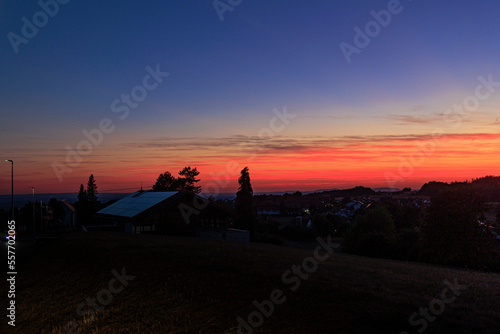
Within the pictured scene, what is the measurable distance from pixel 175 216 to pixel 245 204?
25.4 metres

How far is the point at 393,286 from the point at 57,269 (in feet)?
58.3

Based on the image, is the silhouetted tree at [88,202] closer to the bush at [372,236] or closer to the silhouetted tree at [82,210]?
the silhouetted tree at [82,210]

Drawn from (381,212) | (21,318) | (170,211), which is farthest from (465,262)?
(21,318)

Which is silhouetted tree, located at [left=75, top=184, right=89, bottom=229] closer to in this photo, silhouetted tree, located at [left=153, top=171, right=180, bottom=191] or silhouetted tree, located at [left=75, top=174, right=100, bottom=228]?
silhouetted tree, located at [left=75, top=174, right=100, bottom=228]

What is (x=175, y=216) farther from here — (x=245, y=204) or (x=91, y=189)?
(x=91, y=189)

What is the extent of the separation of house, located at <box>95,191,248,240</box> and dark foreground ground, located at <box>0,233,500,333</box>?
18255 mm

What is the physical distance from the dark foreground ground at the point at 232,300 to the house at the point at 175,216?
719 inches

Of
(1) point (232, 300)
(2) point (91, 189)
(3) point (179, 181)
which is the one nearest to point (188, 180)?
(3) point (179, 181)

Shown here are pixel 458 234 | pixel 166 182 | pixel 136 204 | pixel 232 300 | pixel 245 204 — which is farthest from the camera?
pixel 166 182

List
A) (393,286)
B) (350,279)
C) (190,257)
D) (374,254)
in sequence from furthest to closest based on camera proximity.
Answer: (374,254)
(190,257)
(350,279)
(393,286)

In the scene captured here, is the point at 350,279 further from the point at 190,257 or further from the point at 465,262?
the point at 465,262

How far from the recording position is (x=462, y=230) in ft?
113

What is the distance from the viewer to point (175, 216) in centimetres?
3972

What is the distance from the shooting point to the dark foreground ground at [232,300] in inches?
395
